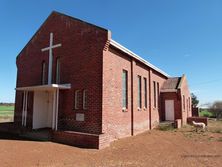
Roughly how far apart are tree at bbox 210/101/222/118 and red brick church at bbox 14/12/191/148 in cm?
2841

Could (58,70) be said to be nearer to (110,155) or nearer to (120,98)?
(120,98)

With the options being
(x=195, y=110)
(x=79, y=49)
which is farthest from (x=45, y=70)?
(x=195, y=110)

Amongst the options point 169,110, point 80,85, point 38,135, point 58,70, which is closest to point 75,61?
point 80,85

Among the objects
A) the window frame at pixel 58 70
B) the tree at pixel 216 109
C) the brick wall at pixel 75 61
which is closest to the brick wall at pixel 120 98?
the brick wall at pixel 75 61

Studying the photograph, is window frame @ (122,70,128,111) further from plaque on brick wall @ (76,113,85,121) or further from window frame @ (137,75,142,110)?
plaque on brick wall @ (76,113,85,121)

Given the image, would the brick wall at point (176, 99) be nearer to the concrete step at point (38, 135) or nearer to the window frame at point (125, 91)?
the window frame at point (125, 91)

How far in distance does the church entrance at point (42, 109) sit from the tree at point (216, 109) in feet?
117

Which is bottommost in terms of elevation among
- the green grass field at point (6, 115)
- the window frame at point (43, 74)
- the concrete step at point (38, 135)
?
the green grass field at point (6, 115)

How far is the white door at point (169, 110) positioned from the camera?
2030 cm

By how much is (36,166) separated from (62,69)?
6885 millimetres

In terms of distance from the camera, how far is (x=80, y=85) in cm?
1070

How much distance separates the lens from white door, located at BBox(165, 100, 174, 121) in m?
20.3

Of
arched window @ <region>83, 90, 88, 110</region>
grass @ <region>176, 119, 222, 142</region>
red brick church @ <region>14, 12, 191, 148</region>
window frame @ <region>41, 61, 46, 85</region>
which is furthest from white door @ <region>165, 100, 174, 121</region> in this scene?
window frame @ <region>41, 61, 46, 85</region>

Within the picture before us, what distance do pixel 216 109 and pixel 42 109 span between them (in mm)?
36556
